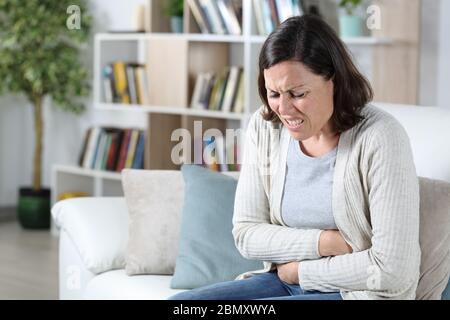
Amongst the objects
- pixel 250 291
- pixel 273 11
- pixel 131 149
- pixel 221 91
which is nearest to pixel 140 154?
pixel 131 149

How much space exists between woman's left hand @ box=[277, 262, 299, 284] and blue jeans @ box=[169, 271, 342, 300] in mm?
16

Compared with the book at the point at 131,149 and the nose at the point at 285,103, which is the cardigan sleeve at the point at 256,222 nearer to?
the nose at the point at 285,103

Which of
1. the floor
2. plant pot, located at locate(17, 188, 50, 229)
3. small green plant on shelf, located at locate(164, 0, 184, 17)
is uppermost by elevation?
small green plant on shelf, located at locate(164, 0, 184, 17)

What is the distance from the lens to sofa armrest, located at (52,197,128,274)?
2.71m

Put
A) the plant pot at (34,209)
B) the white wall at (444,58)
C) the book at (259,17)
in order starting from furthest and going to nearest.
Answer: the plant pot at (34,209) → the book at (259,17) → the white wall at (444,58)

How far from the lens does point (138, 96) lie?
4.77 m

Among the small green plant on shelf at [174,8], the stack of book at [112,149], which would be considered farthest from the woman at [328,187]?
the stack of book at [112,149]

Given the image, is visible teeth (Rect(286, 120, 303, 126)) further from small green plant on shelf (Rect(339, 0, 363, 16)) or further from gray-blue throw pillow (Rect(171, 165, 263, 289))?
small green plant on shelf (Rect(339, 0, 363, 16))

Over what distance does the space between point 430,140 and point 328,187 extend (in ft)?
1.38

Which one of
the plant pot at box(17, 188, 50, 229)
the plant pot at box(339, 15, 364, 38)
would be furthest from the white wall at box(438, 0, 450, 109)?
the plant pot at box(17, 188, 50, 229)

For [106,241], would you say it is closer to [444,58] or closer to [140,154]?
[444,58]

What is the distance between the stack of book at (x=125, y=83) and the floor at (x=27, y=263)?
86 centimetres

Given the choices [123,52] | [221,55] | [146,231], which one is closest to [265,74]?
[146,231]

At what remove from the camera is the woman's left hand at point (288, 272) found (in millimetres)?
1997
